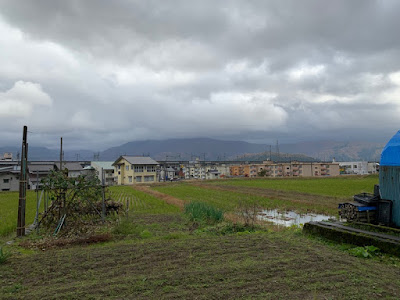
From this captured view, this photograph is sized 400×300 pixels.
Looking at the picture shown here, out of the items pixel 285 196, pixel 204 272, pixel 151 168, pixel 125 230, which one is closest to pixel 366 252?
pixel 204 272

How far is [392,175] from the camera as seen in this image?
29.6 feet

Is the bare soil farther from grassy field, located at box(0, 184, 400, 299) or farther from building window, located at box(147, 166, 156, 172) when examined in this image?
building window, located at box(147, 166, 156, 172)

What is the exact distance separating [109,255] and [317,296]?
4933mm

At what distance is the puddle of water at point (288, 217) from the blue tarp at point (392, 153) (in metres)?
6.22

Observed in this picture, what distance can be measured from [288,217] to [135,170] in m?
42.8

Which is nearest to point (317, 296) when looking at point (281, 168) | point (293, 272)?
point (293, 272)

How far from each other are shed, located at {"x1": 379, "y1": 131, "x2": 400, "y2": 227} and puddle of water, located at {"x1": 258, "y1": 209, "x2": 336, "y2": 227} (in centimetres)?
587

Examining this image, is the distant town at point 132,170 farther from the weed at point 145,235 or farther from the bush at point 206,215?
the bush at point 206,215

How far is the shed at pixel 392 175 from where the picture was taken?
8836mm

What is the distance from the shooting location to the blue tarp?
352 inches

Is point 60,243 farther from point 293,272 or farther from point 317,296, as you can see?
point 317,296

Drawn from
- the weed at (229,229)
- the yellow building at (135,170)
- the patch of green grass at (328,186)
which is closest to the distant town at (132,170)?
the yellow building at (135,170)

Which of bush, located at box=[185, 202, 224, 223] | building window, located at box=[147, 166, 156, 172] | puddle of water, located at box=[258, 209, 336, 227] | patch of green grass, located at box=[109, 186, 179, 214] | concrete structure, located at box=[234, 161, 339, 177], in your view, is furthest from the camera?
concrete structure, located at box=[234, 161, 339, 177]

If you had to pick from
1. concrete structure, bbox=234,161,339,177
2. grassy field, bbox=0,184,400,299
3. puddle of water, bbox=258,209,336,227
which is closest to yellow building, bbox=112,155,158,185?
concrete structure, bbox=234,161,339,177
